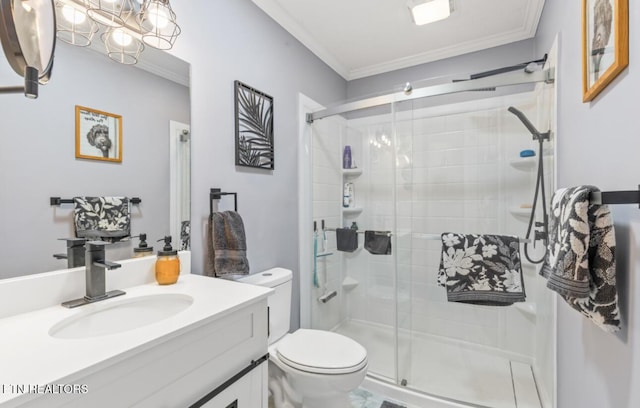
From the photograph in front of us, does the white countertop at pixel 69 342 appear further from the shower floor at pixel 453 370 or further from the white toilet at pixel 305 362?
the shower floor at pixel 453 370

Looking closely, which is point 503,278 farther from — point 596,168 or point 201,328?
point 201,328

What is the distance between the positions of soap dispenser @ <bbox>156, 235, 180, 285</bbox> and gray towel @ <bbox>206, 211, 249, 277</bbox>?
0.24 m

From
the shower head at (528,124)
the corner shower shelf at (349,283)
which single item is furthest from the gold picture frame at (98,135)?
the shower head at (528,124)

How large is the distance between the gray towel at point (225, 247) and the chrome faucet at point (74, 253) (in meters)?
0.51

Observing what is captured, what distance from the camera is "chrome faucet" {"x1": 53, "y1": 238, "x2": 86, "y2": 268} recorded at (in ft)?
3.14

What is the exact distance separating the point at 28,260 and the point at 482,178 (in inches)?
93.7

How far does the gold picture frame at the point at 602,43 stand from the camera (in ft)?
2.27

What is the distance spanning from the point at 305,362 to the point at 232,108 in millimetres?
1353

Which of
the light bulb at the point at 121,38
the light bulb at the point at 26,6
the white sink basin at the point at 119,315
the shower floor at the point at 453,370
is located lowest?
the shower floor at the point at 453,370

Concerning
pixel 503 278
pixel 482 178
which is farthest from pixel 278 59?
pixel 503 278

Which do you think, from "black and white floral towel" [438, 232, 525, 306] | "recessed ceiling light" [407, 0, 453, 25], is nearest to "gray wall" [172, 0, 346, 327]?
"recessed ceiling light" [407, 0, 453, 25]

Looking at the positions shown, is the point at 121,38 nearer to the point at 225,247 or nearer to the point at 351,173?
the point at 225,247

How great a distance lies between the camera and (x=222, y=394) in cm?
88

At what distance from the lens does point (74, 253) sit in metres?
0.97
